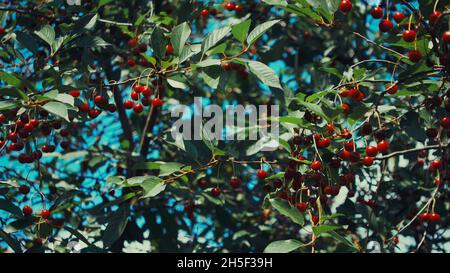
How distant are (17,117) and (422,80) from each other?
167cm

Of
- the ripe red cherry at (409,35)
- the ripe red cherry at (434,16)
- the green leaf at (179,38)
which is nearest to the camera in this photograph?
the ripe red cherry at (434,16)

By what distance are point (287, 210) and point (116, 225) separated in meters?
0.91

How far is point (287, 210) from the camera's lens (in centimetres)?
237

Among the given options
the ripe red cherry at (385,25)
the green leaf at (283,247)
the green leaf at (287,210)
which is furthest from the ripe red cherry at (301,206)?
the ripe red cherry at (385,25)

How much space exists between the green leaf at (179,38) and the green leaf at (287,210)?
0.73 m

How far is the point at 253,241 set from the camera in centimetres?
366

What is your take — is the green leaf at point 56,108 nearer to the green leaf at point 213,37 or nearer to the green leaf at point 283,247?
the green leaf at point 213,37

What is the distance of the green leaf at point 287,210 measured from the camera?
2350 mm

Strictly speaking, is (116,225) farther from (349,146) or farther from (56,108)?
(349,146)

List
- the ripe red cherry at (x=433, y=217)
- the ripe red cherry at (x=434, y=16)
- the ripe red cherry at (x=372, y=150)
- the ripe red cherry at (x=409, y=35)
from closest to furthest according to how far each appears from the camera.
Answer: the ripe red cherry at (x=434, y=16) < the ripe red cherry at (x=409, y=35) < the ripe red cherry at (x=372, y=150) < the ripe red cherry at (x=433, y=217)

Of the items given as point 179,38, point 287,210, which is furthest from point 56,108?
point 287,210

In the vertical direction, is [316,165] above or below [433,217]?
above
